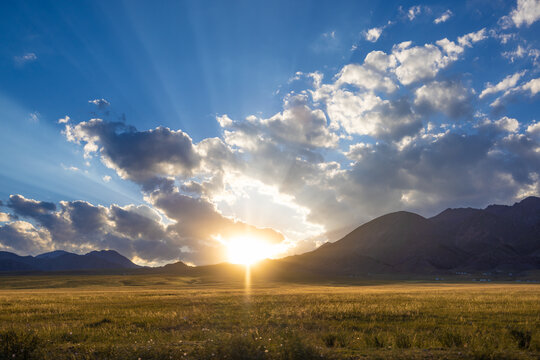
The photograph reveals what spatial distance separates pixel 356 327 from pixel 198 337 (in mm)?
8247

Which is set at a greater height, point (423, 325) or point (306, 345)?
point (306, 345)

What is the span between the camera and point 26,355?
10.8 metres

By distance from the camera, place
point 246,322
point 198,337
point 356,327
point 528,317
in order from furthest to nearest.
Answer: point 528,317 → point 246,322 → point 356,327 → point 198,337

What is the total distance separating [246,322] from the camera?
18891mm

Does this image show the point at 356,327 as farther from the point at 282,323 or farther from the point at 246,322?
the point at 246,322

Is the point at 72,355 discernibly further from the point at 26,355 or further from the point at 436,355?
the point at 436,355

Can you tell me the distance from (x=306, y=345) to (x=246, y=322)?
941 centimetres

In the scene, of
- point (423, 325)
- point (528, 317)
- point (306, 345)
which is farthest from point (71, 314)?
point (528, 317)

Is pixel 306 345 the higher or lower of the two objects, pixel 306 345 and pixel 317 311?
the higher

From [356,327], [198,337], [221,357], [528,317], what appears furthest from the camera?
[528,317]

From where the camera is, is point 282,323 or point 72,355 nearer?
point 72,355

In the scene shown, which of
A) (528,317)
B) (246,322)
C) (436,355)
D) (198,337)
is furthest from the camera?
(528,317)

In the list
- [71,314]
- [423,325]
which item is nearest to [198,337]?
[423,325]

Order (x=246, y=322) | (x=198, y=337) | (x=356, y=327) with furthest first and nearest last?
(x=246, y=322) → (x=356, y=327) → (x=198, y=337)
